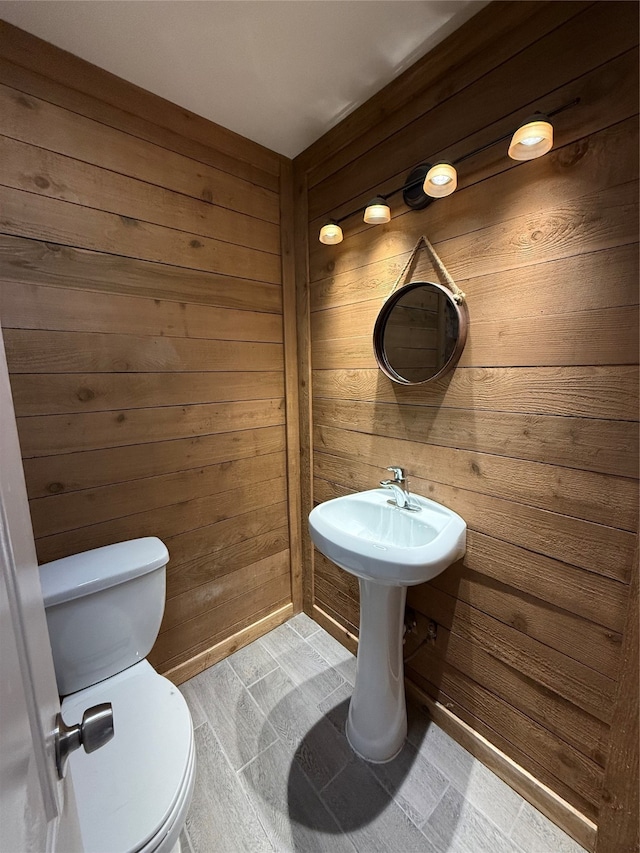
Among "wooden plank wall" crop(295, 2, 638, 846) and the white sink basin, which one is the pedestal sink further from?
"wooden plank wall" crop(295, 2, 638, 846)

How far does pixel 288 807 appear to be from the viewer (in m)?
1.16

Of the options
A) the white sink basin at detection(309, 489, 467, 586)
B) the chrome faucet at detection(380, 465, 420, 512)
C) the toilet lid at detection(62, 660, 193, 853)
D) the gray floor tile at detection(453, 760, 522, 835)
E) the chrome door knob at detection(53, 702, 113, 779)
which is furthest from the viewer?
the chrome faucet at detection(380, 465, 420, 512)

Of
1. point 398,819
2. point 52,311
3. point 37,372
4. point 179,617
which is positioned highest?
point 52,311

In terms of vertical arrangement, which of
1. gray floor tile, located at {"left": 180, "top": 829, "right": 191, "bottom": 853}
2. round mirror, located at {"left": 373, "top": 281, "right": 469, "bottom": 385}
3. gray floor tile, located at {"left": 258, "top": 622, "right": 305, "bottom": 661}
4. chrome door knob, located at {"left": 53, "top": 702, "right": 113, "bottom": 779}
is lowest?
gray floor tile, located at {"left": 180, "top": 829, "right": 191, "bottom": 853}

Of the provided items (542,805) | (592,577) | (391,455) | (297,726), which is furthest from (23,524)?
(542,805)

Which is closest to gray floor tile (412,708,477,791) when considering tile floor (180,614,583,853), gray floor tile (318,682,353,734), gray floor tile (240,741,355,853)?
tile floor (180,614,583,853)

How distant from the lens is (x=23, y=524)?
52cm

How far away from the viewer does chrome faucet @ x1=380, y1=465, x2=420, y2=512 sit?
1352 millimetres

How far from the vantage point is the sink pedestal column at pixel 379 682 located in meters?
1.24

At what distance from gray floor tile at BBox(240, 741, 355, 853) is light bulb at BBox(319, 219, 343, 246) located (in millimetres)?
1984

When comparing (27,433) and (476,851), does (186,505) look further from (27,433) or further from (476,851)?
(476,851)

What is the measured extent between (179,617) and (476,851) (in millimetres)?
1253

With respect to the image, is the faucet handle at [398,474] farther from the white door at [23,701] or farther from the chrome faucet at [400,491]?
the white door at [23,701]

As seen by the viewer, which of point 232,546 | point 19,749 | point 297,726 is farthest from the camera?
point 232,546
